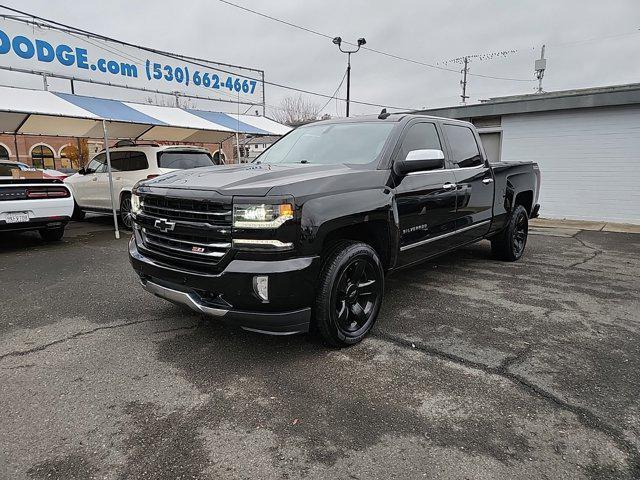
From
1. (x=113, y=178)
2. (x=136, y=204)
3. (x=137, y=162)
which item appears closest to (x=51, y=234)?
(x=113, y=178)

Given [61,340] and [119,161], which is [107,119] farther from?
[61,340]

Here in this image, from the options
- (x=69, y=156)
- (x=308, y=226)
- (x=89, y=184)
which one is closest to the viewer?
(x=308, y=226)

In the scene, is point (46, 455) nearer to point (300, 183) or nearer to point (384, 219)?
point (300, 183)

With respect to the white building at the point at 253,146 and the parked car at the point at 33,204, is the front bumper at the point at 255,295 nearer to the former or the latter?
the white building at the point at 253,146

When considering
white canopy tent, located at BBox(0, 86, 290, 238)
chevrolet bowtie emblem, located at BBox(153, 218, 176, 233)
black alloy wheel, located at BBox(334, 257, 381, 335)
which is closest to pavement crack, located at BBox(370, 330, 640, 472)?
black alloy wheel, located at BBox(334, 257, 381, 335)

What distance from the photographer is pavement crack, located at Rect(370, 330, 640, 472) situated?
230cm

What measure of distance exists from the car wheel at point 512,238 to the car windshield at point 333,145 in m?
3.09

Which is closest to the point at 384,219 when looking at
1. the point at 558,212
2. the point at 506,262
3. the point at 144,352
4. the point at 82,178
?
the point at 144,352

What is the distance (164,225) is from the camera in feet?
10.8

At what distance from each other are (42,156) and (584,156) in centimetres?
4676

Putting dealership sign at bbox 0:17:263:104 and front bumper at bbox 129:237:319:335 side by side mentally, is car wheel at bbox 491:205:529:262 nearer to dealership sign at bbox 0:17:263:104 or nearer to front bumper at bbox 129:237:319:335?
front bumper at bbox 129:237:319:335

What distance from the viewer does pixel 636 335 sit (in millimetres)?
3766

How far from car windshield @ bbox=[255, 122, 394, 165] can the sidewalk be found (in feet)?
27.3

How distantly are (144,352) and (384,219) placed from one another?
220cm
